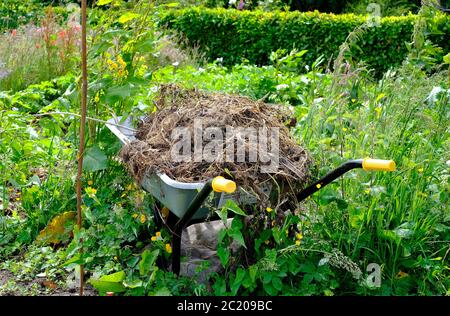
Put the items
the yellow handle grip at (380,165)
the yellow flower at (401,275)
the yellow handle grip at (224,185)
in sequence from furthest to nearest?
the yellow flower at (401,275) < the yellow handle grip at (380,165) < the yellow handle grip at (224,185)

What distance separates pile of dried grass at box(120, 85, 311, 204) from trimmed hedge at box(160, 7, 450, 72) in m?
4.61

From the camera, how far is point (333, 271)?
9.38 feet

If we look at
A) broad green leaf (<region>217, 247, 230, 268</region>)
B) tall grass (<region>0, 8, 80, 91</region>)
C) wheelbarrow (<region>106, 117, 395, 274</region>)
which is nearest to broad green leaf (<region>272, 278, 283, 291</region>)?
broad green leaf (<region>217, 247, 230, 268</region>)

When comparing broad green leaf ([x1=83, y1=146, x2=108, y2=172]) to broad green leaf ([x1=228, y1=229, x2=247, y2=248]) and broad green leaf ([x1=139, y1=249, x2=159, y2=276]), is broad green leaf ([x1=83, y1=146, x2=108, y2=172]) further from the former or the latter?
broad green leaf ([x1=228, y1=229, x2=247, y2=248])

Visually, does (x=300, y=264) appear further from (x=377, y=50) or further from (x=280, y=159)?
(x=377, y=50)

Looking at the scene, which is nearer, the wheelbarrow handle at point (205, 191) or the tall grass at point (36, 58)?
the wheelbarrow handle at point (205, 191)

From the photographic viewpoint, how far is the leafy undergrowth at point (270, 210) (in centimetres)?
276

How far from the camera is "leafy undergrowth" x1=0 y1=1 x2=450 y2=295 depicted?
2.76 metres

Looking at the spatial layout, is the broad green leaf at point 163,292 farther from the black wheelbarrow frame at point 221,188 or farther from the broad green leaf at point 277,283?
the broad green leaf at point 277,283

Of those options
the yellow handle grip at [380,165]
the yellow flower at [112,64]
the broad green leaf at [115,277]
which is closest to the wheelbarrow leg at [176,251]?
the broad green leaf at [115,277]

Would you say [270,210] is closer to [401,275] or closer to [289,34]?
[401,275]

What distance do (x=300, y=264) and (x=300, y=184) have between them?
344 mm

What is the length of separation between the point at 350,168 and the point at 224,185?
58 centimetres

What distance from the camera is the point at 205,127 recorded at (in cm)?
288
